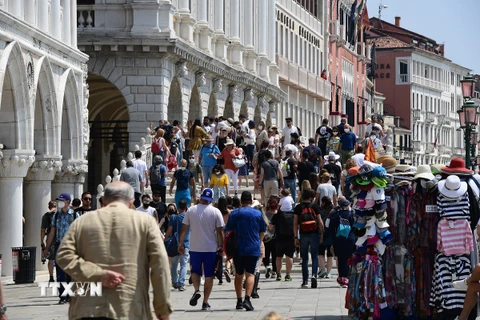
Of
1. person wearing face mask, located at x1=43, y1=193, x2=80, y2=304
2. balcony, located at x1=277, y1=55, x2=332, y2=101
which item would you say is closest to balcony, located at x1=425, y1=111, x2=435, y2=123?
balcony, located at x1=277, y1=55, x2=332, y2=101

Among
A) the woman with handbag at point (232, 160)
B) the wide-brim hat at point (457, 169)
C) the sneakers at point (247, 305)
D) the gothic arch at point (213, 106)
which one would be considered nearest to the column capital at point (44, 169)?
the woman with handbag at point (232, 160)

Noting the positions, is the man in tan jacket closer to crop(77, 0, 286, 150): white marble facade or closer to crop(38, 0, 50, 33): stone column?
crop(38, 0, 50, 33): stone column

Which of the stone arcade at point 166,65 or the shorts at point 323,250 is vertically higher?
the stone arcade at point 166,65

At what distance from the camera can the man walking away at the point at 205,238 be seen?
20.8m

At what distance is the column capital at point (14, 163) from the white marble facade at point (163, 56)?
13.4 m

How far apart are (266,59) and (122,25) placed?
18543mm

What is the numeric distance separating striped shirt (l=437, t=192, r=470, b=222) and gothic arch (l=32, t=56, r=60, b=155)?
57.7 ft

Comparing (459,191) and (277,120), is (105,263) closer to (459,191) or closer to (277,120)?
(459,191)

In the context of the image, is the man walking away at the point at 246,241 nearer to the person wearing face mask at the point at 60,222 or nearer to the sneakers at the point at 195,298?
the sneakers at the point at 195,298

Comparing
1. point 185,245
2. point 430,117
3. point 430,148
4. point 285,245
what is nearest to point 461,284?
point 185,245

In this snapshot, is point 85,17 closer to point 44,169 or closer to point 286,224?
point 44,169

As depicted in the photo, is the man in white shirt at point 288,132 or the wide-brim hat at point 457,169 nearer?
the wide-brim hat at point 457,169

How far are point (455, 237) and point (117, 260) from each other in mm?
6718

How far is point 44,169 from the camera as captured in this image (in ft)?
111
